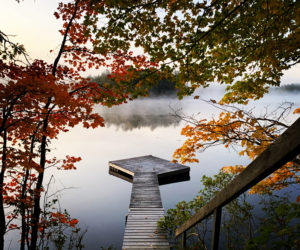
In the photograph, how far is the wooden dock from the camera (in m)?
5.91

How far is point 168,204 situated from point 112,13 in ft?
39.4

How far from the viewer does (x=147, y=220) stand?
715 cm

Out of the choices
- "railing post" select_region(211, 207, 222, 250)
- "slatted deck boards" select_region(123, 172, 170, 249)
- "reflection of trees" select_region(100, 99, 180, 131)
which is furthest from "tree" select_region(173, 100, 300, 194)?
"reflection of trees" select_region(100, 99, 180, 131)

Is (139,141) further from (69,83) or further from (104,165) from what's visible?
(69,83)

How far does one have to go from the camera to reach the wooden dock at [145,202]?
591 centimetres

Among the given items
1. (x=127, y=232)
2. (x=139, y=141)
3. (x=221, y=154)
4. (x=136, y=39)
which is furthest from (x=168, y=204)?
(x=139, y=141)

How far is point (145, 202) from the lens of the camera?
8773 millimetres

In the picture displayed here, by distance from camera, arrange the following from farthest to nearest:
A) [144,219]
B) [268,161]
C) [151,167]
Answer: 1. [151,167]
2. [144,219]
3. [268,161]

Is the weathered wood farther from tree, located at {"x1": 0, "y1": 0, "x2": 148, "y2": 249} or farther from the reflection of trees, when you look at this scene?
the reflection of trees

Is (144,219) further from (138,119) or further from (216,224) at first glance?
(138,119)

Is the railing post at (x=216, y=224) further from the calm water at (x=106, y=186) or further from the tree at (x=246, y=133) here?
the calm water at (x=106, y=186)

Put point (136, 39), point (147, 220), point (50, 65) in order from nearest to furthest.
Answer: point (136, 39) → point (50, 65) → point (147, 220)

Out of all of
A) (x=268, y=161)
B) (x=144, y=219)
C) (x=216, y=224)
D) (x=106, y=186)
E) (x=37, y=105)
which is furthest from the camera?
(x=106, y=186)

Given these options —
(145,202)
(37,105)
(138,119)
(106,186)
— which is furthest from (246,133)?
(138,119)
